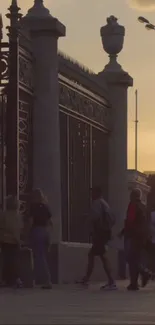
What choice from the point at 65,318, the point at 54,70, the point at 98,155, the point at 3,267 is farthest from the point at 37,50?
the point at 65,318

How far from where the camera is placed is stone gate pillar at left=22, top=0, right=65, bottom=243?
71.3 feet

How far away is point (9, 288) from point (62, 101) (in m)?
4.61

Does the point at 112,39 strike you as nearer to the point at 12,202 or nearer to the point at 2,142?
the point at 2,142

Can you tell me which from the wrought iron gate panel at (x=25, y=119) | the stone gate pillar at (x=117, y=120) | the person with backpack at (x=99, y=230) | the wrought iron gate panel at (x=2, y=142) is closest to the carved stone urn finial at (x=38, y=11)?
the wrought iron gate panel at (x=25, y=119)

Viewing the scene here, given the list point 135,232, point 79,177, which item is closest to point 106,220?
point 135,232

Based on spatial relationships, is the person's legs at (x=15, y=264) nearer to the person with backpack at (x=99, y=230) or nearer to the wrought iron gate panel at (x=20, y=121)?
the wrought iron gate panel at (x=20, y=121)

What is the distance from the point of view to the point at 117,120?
27969 mm

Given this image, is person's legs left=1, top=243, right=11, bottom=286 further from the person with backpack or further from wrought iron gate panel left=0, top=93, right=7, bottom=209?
the person with backpack

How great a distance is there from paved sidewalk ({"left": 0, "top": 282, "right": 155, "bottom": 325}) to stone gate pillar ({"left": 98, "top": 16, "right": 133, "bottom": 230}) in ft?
26.9

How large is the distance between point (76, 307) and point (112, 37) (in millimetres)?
14300

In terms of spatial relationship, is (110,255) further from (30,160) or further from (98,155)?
(30,160)

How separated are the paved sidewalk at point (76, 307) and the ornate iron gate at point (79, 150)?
3830 mm

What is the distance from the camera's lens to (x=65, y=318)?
41.3 feet

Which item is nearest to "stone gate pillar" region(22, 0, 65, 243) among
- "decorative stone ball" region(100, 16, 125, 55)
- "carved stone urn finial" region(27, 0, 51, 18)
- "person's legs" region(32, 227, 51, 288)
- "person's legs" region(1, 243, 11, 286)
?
"carved stone urn finial" region(27, 0, 51, 18)
